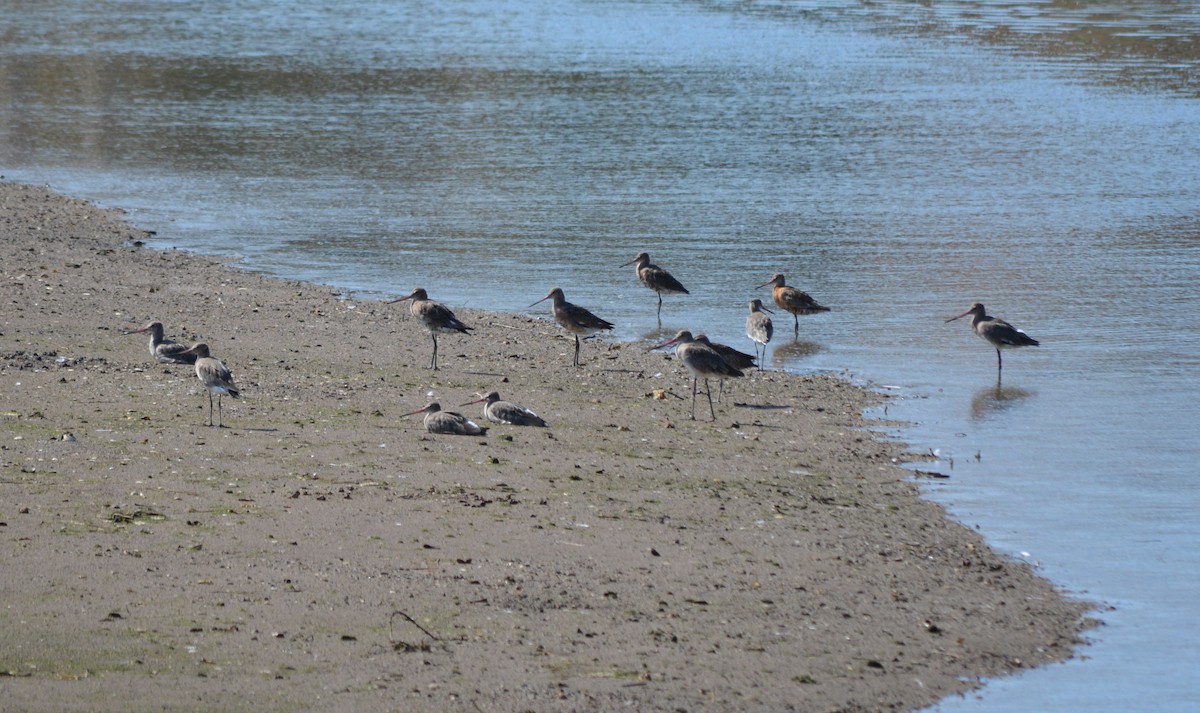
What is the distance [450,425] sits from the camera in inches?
508

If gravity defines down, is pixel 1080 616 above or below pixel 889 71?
below

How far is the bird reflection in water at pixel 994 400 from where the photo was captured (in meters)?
15.1

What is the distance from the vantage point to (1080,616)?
388 inches

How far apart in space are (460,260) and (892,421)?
960 cm

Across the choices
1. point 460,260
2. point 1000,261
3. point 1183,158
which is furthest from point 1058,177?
point 460,260

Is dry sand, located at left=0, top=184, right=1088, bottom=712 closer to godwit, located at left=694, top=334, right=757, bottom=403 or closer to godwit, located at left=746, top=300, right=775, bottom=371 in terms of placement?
godwit, located at left=694, top=334, right=757, bottom=403

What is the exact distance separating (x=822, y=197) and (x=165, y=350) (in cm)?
1597

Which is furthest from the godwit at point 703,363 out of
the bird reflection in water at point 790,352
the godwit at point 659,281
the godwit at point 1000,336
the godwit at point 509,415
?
the godwit at point 659,281

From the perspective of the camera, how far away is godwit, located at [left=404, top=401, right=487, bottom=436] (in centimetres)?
1291

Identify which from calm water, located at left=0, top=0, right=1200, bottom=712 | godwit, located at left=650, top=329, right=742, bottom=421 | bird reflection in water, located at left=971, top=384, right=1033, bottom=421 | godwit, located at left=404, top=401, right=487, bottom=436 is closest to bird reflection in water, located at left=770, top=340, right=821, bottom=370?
calm water, located at left=0, top=0, right=1200, bottom=712

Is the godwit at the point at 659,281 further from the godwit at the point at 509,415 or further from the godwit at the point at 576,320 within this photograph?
the godwit at the point at 509,415

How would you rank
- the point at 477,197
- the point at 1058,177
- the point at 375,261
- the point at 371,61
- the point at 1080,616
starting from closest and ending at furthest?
1. the point at 1080,616
2. the point at 375,261
3. the point at 477,197
4. the point at 1058,177
5. the point at 371,61

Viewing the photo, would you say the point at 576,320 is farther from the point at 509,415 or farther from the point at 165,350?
the point at 165,350

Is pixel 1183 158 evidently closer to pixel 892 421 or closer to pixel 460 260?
pixel 460 260
